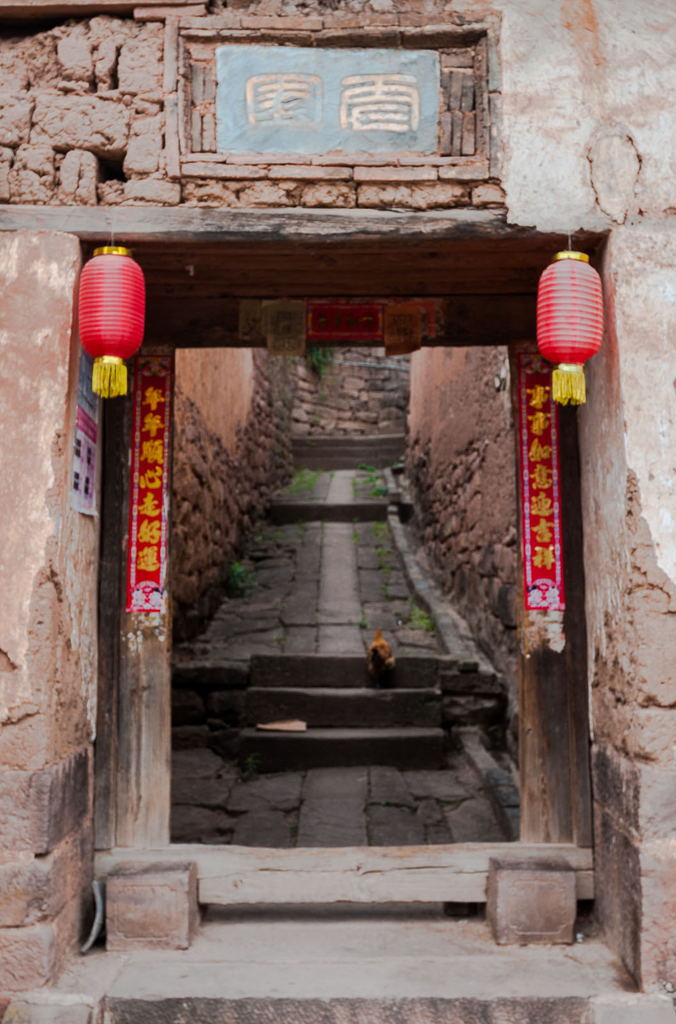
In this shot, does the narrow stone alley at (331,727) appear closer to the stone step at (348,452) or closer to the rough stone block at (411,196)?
the rough stone block at (411,196)

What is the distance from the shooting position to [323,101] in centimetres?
298

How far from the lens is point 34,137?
2934 millimetres

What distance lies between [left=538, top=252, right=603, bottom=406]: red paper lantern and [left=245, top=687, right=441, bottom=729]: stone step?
11.7 ft

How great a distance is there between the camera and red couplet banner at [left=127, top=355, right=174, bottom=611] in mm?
3473

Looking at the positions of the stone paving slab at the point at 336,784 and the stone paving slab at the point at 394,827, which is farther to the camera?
the stone paving slab at the point at 336,784

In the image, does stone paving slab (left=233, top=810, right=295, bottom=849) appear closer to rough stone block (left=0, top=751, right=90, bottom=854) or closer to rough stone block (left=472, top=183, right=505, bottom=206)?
rough stone block (left=0, top=751, right=90, bottom=854)

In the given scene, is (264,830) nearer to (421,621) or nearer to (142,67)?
(421,621)

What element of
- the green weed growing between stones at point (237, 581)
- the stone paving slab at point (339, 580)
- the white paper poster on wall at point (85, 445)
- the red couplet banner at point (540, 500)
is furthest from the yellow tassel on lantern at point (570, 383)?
the green weed growing between stones at point (237, 581)

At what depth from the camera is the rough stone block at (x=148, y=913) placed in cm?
300

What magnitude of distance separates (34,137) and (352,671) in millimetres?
4354

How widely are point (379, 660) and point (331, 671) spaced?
1.50 ft

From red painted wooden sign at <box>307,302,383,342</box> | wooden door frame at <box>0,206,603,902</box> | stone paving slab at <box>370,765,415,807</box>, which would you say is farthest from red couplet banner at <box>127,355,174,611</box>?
stone paving slab at <box>370,765,415,807</box>

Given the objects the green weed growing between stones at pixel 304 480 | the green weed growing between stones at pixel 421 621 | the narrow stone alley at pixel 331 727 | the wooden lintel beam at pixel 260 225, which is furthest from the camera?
the green weed growing between stones at pixel 304 480

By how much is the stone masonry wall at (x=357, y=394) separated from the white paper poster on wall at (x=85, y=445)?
445 inches
